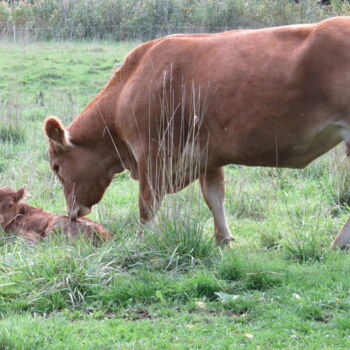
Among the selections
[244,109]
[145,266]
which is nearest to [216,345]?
[145,266]

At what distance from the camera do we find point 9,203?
24.9 feet

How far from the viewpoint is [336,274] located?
5.73 meters

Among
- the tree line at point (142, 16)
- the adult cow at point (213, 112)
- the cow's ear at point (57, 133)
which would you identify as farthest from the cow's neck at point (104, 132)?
the tree line at point (142, 16)

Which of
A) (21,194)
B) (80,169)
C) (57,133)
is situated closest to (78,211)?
(80,169)

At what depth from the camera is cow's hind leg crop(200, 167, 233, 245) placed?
7.17 metres

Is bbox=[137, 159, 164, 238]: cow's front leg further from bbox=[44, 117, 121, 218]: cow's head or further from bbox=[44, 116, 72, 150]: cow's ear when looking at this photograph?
bbox=[44, 116, 72, 150]: cow's ear

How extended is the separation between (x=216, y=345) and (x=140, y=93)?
2.75 meters

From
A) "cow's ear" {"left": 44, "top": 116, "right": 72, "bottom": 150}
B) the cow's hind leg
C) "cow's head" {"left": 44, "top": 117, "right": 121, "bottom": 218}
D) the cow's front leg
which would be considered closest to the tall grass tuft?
"cow's head" {"left": 44, "top": 117, "right": 121, "bottom": 218}

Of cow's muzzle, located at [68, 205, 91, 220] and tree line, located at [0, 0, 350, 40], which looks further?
tree line, located at [0, 0, 350, 40]

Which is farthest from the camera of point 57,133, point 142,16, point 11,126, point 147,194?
point 142,16

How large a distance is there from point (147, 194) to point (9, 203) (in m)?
1.68

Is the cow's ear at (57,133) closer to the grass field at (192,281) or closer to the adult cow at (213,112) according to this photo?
the adult cow at (213,112)

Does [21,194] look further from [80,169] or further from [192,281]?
[192,281]

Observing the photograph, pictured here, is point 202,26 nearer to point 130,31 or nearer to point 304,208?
point 130,31
